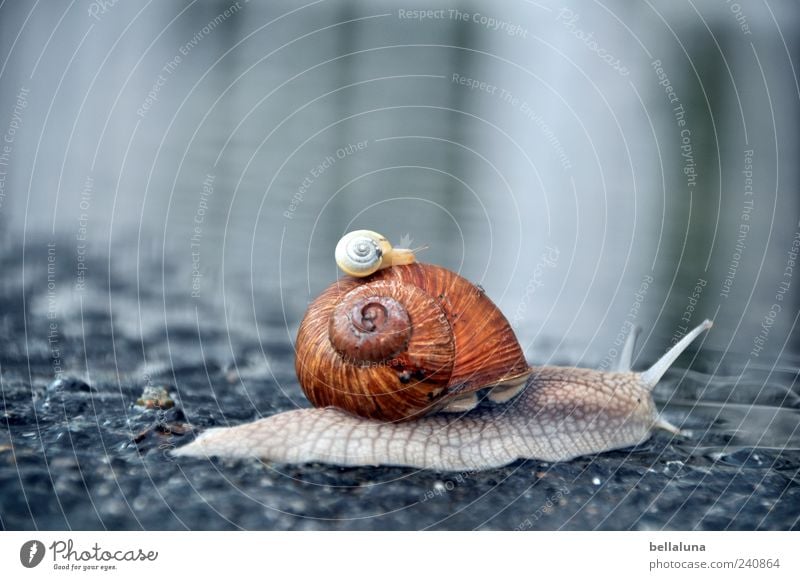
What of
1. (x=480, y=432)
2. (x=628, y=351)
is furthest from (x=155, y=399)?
(x=628, y=351)

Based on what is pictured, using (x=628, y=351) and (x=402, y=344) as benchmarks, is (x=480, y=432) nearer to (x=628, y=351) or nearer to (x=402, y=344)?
(x=402, y=344)

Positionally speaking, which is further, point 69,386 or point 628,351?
point 628,351

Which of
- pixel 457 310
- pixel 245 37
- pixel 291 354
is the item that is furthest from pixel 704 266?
pixel 245 37

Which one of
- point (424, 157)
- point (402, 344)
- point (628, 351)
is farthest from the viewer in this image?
point (628, 351)

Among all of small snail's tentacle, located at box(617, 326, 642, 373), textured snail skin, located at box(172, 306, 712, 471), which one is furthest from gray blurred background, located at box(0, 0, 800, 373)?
textured snail skin, located at box(172, 306, 712, 471)

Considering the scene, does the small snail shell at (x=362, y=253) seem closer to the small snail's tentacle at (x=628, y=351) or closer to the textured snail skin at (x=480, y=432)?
the textured snail skin at (x=480, y=432)

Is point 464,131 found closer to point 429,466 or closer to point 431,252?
point 431,252

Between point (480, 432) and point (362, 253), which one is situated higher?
point (362, 253)
